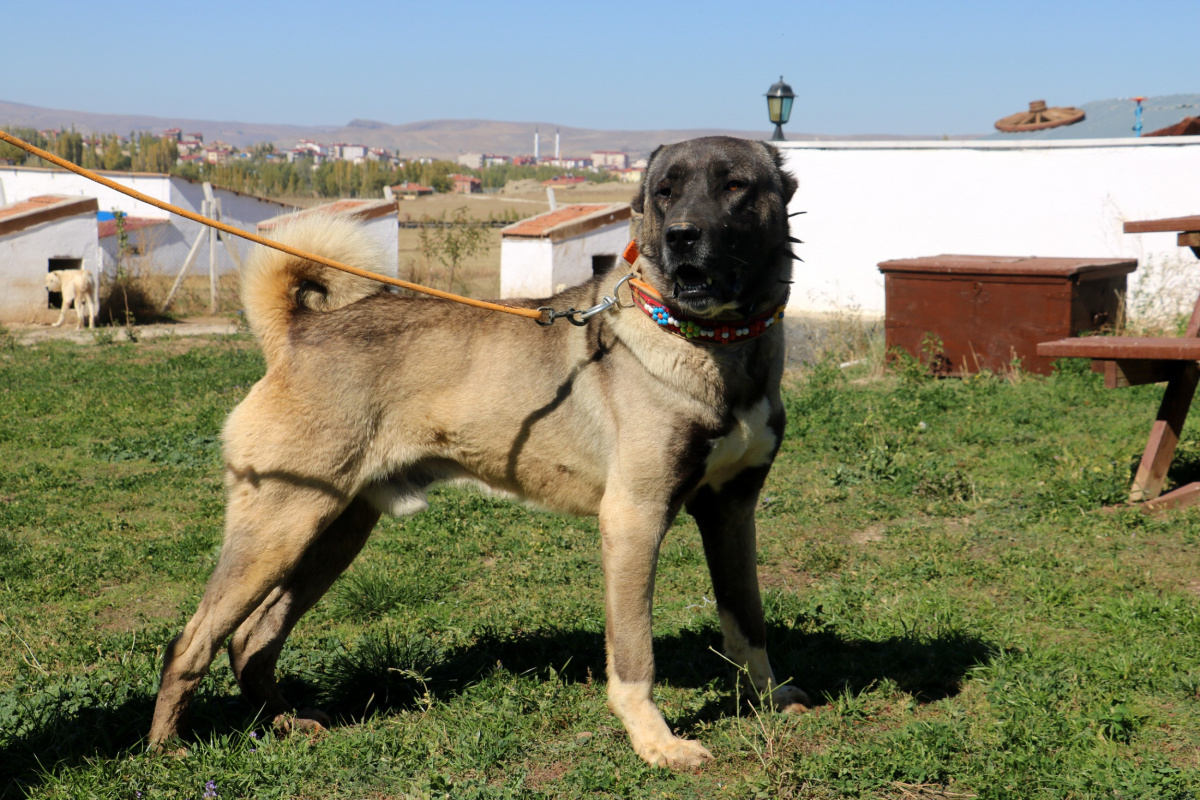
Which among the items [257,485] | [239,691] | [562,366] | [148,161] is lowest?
[239,691]

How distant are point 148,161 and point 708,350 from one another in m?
59.9

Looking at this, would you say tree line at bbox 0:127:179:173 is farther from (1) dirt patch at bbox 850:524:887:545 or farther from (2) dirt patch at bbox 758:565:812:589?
(2) dirt patch at bbox 758:565:812:589

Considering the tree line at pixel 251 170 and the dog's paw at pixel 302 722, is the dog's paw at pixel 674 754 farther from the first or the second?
the tree line at pixel 251 170

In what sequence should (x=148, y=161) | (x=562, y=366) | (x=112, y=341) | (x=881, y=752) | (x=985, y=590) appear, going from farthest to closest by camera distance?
(x=148, y=161) < (x=112, y=341) < (x=985, y=590) < (x=562, y=366) < (x=881, y=752)

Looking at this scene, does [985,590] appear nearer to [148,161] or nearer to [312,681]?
[312,681]

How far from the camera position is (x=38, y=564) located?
484 cm

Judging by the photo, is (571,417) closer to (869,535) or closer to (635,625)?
(635,625)

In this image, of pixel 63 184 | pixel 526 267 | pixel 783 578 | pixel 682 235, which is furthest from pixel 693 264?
pixel 63 184

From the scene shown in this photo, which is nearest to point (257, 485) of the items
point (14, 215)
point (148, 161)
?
point (14, 215)

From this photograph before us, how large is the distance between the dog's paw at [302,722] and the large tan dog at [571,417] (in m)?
0.02

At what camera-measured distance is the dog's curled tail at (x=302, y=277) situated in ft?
11.1

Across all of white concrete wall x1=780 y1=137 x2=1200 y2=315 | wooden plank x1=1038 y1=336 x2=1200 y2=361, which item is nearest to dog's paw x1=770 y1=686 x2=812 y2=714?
wooden plank x1=1038 y1=336 x2=1200 y2=361

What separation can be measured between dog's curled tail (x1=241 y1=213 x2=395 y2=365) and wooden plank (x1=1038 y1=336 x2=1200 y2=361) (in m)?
3.56

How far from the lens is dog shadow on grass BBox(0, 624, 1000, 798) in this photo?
3275 mm
